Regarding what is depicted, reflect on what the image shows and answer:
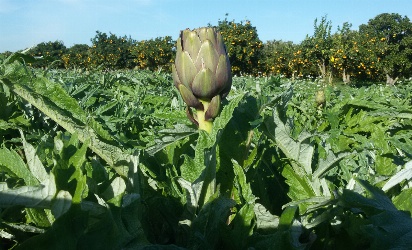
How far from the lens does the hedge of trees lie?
21391mm

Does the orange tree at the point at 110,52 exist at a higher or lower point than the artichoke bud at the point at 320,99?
higher

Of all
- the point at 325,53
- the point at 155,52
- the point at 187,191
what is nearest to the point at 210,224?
the point at 187,191

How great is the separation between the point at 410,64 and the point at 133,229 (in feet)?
78.1

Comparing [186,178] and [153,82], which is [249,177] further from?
[153,82]

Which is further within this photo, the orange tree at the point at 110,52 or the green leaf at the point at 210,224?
the orange tree at the point at 110,52

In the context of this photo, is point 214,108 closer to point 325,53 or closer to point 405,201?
point 405,201

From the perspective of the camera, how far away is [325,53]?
20.8m

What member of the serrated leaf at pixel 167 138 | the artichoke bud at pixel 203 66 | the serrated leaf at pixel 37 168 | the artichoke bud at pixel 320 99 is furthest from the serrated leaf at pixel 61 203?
the artichoke bud at pixel 320 99

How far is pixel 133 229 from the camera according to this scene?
0.54m

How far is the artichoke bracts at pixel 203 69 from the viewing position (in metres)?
0.78

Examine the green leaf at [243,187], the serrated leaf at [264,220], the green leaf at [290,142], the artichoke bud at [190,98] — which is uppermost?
the artichoke bud at [190,98]

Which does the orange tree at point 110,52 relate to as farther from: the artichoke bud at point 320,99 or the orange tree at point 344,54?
the artichoke bud at point 320,99

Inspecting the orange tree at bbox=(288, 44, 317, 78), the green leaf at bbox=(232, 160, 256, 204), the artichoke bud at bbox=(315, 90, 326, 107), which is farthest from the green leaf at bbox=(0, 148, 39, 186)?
the orange tree at bbox=(288, 44, 317, 78)

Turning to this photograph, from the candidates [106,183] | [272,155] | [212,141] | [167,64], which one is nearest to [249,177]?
[272,155]
